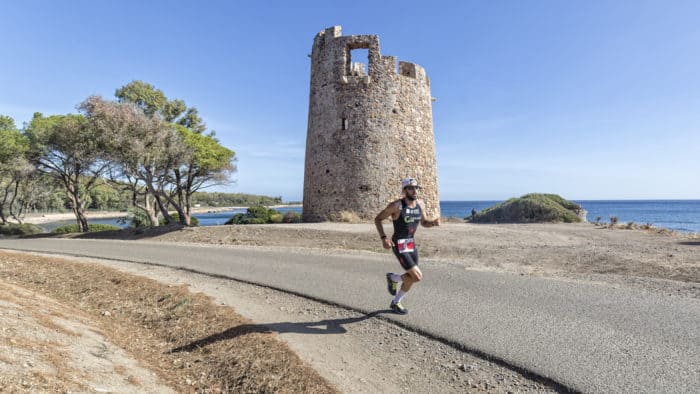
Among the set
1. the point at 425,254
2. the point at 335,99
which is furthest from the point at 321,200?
the point at 425,254

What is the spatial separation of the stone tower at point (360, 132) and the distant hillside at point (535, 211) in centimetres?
909

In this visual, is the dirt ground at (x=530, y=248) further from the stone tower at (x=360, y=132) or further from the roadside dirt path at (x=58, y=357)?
the roadside dirt path at (x=58, y=357)

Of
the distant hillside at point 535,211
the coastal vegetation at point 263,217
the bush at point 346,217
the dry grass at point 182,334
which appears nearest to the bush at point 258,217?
the coastal vegetation at point 263,217

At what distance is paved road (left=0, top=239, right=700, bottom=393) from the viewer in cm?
360

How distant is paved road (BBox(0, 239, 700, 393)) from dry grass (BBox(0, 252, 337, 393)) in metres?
1.74

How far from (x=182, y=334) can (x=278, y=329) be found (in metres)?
1.48

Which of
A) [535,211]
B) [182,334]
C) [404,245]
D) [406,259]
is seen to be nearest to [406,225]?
[404,245]

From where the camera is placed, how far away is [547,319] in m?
4.99

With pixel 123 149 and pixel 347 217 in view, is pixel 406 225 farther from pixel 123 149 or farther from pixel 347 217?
pixel 123 149

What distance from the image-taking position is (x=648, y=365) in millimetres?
3668

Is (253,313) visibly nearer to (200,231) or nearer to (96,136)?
(200,231)

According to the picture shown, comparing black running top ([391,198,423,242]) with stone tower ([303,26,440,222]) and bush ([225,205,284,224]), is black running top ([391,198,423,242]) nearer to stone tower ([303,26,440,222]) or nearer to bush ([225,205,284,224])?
stone tower ([303,26,440,222])

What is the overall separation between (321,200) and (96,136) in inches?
507

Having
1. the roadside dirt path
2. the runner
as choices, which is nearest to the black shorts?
the runner
